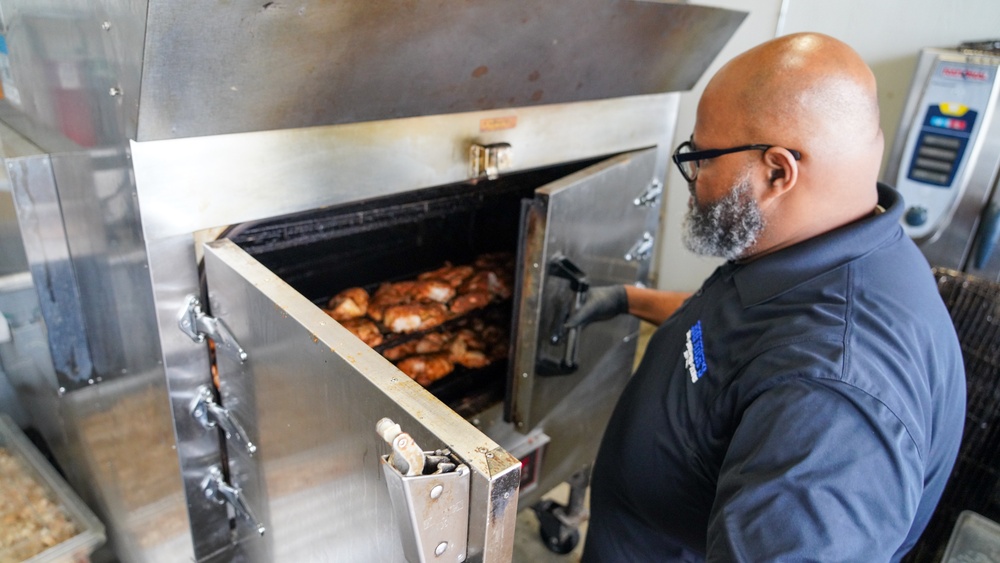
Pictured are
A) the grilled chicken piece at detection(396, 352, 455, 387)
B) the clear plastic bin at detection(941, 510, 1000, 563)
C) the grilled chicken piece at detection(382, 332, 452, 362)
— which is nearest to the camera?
the clear plastic bin at detection(941, 510, 1000, 563)

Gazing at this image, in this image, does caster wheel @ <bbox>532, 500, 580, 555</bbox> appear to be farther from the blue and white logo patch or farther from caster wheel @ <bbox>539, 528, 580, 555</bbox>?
the blue and white logo patch

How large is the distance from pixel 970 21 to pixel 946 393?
2.13m

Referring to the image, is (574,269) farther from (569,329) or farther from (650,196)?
(650,196)

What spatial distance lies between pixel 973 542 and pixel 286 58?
6.76 feet

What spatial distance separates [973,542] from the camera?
1.72 m

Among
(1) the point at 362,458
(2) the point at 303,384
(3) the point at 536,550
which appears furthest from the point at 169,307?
(3) the point at 536,550

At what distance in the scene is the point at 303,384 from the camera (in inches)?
37.7

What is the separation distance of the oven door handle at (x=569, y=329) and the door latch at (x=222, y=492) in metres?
0.79

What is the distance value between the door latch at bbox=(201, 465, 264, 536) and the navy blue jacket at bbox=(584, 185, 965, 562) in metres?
0.82

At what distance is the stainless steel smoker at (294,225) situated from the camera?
869mm

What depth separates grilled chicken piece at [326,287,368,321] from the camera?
1.94 metres

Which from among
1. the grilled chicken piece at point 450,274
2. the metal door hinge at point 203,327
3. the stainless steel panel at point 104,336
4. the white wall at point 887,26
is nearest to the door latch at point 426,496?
the metal door hinge at point 203,327

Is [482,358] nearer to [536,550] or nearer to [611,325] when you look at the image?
[611,325]

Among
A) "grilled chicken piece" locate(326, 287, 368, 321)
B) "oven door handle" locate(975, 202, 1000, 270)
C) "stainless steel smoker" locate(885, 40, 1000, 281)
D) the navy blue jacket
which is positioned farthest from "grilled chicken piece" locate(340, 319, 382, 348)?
"oven door handle" locate(975, 202, 1000, 270)
